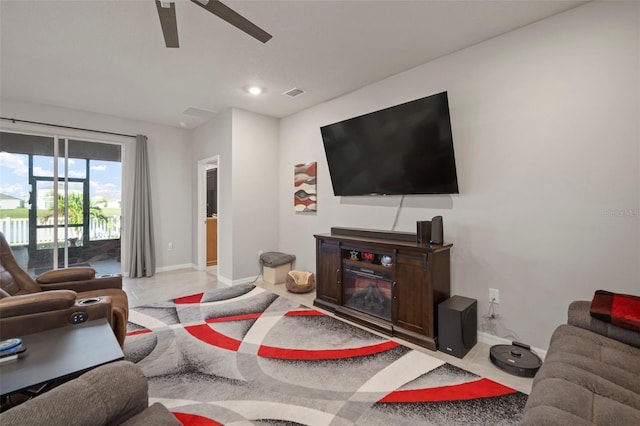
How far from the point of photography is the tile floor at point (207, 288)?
84.5 inches

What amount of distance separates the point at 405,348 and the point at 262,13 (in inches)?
116

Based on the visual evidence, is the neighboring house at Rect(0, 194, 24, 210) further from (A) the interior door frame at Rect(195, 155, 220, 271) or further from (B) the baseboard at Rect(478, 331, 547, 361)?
(B) the baseboard at Rect(478, 331, 547, 361)

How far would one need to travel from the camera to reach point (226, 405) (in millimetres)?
1844

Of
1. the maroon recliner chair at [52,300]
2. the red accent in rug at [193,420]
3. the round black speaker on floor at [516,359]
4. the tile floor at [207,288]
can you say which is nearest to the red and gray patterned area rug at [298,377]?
the red accent in rug at [193,420]

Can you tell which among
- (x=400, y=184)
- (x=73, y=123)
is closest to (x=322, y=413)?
(x=400, y=184)

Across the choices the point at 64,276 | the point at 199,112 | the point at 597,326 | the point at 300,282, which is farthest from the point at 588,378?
the point at 199,112

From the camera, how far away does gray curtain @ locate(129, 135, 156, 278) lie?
198 inches

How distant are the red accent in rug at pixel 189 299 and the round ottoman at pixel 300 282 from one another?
117 centimetres

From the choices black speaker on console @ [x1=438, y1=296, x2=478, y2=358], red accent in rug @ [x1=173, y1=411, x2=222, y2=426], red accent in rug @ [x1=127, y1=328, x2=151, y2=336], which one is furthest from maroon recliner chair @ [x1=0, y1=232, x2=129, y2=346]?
black speaker on console @ [x1=438, y1=296, x2=478, y2=358]

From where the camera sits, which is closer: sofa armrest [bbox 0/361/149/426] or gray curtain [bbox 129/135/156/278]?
sofa armrest [bbox 0/361/149/426]

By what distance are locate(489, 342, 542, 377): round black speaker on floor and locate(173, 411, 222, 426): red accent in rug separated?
2.00 m

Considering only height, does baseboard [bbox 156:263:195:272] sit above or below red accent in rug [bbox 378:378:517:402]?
above

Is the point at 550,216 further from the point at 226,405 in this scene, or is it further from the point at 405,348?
the point at 226,405

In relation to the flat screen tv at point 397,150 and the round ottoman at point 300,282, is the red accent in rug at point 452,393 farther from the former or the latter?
the round ottoman at point 300,282
